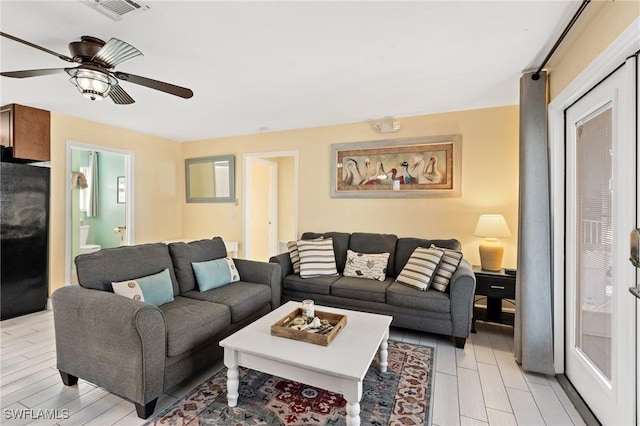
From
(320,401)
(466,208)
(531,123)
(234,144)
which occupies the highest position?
(234,144)

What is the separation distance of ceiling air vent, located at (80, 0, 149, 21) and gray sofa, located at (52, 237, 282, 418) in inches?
63.2

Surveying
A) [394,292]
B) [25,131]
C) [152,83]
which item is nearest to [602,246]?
[394,292]

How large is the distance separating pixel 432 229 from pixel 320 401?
2.42 m

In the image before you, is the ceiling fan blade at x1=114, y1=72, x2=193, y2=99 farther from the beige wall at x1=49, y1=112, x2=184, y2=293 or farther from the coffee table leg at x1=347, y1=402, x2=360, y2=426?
the beige wall at x1=49, y1=112, x2=184, y2=293

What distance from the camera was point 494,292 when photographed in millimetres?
2865

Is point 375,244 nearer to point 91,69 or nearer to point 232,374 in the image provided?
point 232,374

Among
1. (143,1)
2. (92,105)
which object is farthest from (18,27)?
(92,105)

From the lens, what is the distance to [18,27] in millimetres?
1872

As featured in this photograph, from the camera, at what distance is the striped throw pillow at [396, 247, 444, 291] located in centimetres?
281

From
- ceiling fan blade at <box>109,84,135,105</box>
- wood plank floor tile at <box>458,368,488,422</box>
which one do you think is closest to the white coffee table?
wood plank floor tile at <box>458,368,488,422</box>

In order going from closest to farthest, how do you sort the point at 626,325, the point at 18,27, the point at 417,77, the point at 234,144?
the point at 626,325 → the point at 18,27 → the point at 417,77 → the point at 234,144

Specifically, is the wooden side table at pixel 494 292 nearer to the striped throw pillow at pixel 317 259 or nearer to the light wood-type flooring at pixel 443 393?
the light wood-type flooring at pixel 443 393

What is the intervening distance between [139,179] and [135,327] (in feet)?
11.6

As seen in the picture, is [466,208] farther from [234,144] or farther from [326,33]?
[234,144]
